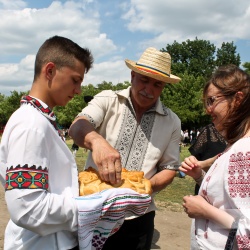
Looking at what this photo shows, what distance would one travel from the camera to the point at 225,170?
212 centimetres

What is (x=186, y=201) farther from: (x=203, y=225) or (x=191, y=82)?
(x=191, y=82)

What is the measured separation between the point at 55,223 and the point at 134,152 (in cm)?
136

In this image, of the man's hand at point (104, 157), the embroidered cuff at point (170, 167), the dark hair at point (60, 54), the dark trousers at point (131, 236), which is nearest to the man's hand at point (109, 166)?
the man's hand at point (104, 157)

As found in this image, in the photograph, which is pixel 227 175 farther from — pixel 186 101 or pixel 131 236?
pixel 186 101

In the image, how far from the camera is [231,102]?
235 centimetres

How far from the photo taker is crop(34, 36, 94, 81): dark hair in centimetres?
209

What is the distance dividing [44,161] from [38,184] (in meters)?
0.12

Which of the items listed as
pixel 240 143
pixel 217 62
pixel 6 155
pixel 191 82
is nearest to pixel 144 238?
pixel 240 143

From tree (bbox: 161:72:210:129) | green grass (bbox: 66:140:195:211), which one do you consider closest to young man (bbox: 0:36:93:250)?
green grass (bbox: 66:140:195:211)

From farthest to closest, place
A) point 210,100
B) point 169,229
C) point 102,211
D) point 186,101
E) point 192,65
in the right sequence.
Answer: point 192,65, point 186,101, point 169,229, point 210,100, point 102,211

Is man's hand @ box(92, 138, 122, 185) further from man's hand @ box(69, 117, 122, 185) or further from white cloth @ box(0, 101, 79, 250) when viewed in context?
white cloth @ box(0, 101, 79, 250)

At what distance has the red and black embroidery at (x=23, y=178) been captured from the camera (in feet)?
5.69

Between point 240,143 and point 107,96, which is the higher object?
point 107,96

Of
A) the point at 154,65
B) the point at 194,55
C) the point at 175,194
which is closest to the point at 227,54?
the point at 194,55
